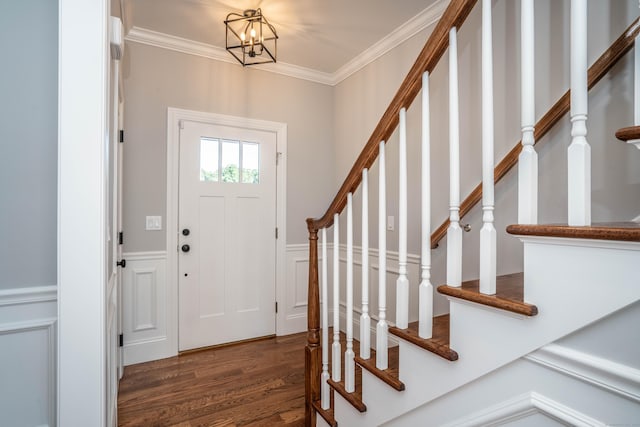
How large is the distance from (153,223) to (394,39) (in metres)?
2.58

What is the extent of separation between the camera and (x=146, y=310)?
2.60 meters

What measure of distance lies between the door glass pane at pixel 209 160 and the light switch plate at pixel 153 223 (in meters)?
0.51

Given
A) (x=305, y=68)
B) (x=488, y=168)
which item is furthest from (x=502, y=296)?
(x=305, y=68)

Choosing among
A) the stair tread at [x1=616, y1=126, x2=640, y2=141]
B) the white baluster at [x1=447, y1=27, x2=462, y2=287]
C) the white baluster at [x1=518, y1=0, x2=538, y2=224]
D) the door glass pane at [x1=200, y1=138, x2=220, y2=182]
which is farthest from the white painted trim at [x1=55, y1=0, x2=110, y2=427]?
the door glass pane at [x1=200, y1=138, x2=220, y2=182]

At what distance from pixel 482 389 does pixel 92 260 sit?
1373 mm

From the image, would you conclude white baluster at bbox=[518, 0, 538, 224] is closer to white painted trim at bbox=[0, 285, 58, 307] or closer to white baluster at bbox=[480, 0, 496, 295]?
white baluster at bbox=[480, 0, 496, 295]

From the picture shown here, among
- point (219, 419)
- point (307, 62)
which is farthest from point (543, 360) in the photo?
point (307, 62)

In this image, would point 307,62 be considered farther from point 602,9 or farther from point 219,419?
point 219,419

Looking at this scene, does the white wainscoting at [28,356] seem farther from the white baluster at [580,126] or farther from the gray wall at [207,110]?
the white baluster at [580,126]

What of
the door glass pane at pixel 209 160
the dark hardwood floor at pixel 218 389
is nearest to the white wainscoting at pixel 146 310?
the dark hardwood floor at pixel 218 389

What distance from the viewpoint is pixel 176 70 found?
2.73m

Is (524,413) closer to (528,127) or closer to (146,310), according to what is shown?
(528,127)

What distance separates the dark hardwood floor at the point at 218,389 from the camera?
1.92 meters

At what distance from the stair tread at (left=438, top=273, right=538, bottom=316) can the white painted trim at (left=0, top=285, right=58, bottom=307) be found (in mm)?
1490
